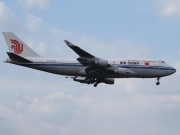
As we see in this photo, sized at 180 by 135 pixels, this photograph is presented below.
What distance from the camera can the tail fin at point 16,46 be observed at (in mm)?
96312

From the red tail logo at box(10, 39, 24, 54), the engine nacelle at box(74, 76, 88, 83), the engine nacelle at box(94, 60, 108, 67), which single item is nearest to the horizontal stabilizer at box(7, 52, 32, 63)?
the red tail logo at box(10, 39, 24, 54)

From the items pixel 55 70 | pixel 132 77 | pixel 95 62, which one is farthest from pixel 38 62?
pixel 132 77

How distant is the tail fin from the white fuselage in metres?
2.93

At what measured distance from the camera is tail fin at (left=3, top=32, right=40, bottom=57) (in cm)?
9631

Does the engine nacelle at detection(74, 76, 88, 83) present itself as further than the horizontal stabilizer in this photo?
Yes

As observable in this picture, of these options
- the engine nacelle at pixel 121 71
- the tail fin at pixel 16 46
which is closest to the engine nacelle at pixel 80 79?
the engine nacelle at pixel 121 71

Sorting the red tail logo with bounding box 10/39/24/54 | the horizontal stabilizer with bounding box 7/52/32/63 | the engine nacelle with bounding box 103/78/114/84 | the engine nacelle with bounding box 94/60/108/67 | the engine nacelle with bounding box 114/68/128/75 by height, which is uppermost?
the red tail logo with bounding box 10/39/24/54

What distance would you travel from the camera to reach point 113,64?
3748 inches

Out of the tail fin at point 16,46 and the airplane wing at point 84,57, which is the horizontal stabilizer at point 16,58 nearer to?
the tail fin at point 16,46

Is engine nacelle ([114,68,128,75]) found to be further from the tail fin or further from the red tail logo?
the red tail logo

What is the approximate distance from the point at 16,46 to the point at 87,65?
1346 cm

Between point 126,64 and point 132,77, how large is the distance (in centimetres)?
257

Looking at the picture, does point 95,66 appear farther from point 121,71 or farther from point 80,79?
point 80,79

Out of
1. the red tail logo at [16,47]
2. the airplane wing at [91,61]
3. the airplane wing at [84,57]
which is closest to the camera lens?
the airplane wing at [84,57]
